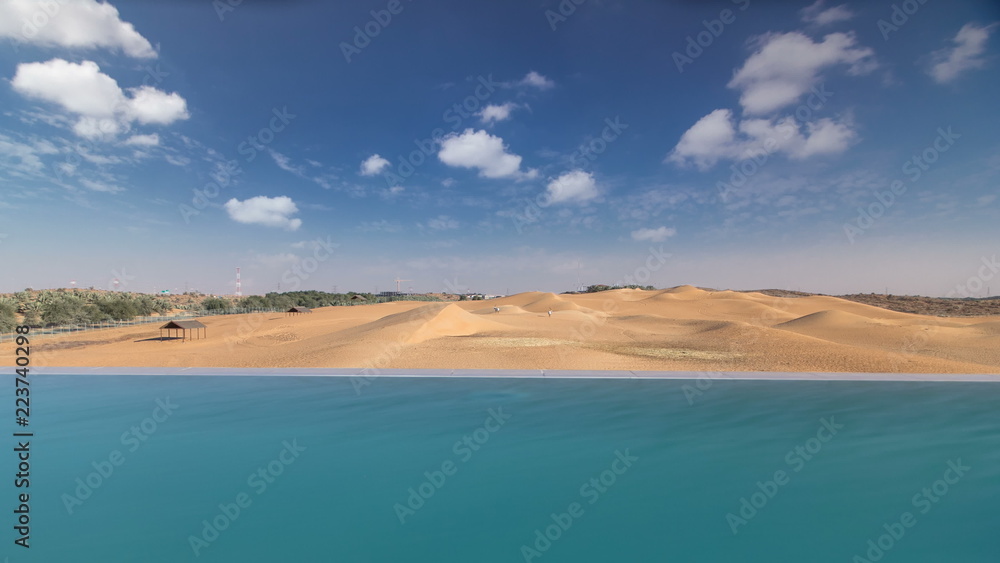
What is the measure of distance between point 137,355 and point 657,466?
23742mm

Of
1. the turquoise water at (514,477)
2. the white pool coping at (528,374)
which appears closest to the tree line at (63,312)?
the white pool coping at (528,374)

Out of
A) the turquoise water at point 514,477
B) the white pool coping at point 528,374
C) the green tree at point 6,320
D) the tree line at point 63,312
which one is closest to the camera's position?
the turquoise water at point 514,477

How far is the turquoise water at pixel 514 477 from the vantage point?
5.70 metres

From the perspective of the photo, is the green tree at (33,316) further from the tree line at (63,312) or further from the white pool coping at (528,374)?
the white pool coping at (528,374)

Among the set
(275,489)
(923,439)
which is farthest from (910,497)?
(275,489)

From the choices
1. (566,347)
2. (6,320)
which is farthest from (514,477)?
(6,320)

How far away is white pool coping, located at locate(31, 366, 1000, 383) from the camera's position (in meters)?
14.9

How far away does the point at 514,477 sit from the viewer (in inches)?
299

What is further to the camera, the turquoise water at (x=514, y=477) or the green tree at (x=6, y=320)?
the green tree at (x=6, y=320)

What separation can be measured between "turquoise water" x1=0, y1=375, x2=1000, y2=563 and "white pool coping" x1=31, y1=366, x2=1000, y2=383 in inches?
93.5

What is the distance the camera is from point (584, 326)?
32.3 m

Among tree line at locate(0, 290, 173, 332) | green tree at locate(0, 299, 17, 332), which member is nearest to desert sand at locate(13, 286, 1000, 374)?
green tree at locate(0, 299, 17, 332)

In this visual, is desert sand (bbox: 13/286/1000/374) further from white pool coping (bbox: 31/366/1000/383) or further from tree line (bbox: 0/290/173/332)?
tree line (bbox: 0/290/173/332)

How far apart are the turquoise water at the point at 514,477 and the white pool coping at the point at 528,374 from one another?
2.38 meters
